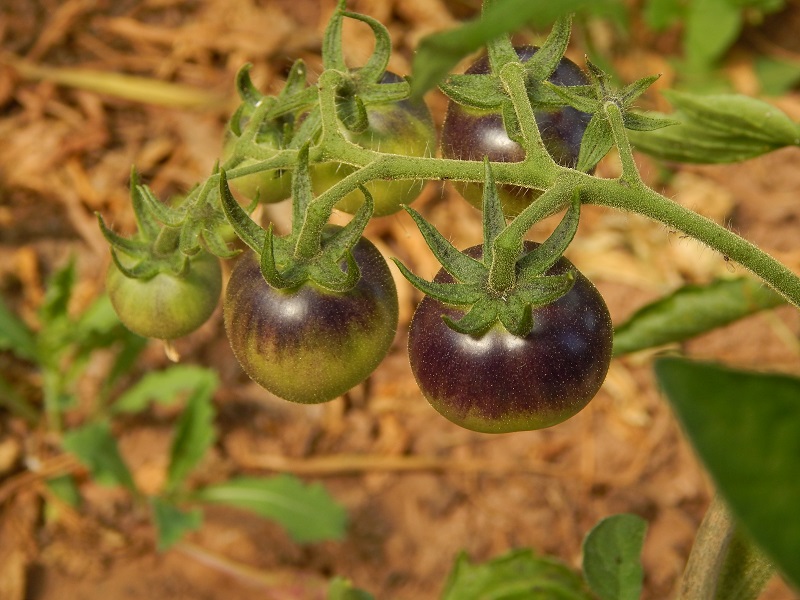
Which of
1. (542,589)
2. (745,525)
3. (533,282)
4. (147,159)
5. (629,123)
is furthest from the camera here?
(147,159)

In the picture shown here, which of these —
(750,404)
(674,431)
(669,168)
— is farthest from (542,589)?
(669,168)

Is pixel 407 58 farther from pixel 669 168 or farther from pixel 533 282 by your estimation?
pixel 533 282

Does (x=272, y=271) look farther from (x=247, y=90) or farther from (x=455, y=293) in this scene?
(x=247, y=90)

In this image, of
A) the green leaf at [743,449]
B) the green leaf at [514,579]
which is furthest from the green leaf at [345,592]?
the green leaf at [743,449]

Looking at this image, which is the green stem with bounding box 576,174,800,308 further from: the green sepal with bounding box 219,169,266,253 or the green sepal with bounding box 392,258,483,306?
the green sepal with bounding box 219,169,266,253

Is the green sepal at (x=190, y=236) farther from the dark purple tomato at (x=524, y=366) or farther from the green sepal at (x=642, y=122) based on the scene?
the green sepal at (x=642, y=122)

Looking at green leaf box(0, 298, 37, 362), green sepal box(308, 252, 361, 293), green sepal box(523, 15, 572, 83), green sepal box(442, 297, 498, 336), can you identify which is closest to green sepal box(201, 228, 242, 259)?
green sepal box(308, 252, 361, 293)

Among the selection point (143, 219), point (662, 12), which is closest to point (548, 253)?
point (143, 219)
